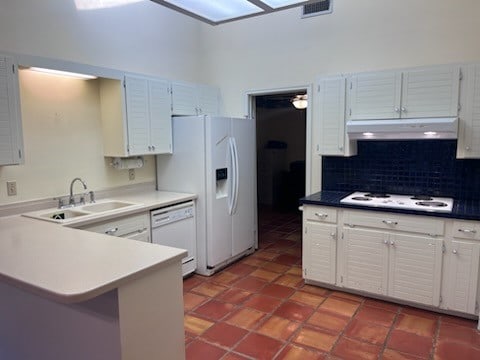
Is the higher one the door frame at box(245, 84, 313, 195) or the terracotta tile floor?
the door frame at box(245, 84, 313, 195)

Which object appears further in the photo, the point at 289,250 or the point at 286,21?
the point at 289,250

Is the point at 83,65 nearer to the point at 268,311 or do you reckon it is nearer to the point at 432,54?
the point at 268,311

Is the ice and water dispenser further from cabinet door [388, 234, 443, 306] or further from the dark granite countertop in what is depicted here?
cabinet door [388, 234, 443, 306]

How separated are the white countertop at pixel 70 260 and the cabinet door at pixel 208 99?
2.52 meters

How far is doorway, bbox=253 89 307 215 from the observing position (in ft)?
24.7

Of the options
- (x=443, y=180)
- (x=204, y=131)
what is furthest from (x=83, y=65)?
(x=443, y=180)

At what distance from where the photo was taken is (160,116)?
394 centimetres

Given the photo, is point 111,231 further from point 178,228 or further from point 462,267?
point 462,267

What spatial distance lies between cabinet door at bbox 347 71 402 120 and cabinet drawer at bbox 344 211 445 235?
94cm

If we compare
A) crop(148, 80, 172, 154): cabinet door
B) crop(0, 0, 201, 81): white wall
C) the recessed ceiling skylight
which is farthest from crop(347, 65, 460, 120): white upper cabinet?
crop(0, 0, 201, 81): white wall

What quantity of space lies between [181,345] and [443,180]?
2936mm

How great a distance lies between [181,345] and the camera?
1.95 metres

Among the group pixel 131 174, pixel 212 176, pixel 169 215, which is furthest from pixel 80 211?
pixel 212 176

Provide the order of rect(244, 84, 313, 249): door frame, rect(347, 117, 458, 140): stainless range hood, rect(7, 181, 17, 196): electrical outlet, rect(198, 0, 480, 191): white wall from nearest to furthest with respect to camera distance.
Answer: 1. rect(7, 181, 17, 196): electrical outlet
2. rect(347, 117, 458, 140): stainless range hood
3. rect(198, 0, 480, 191): white wall
4. rect(244, 84, 313, 249): door frame
